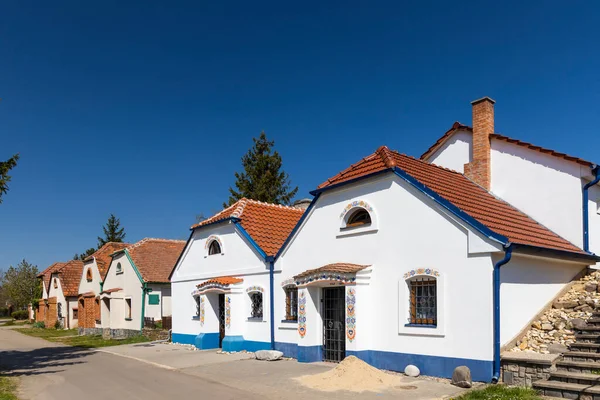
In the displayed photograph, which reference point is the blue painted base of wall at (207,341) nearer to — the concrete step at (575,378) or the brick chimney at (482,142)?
the brick chimney at (482,142)

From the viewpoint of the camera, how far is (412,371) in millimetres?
12023

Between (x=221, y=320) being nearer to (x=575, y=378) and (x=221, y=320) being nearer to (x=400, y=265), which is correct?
(x=400, y=265)

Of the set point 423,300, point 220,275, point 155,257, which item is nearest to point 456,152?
point 423,300

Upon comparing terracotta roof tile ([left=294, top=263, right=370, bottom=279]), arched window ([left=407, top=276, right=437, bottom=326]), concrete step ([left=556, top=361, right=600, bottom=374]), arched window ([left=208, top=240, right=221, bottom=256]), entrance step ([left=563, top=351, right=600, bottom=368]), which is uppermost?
arched window ([left=208, top=240, right=221, bottom=256])

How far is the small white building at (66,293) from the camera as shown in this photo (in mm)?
37875

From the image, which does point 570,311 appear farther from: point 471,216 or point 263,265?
point 263,265

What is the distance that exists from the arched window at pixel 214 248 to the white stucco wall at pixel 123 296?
810 cm

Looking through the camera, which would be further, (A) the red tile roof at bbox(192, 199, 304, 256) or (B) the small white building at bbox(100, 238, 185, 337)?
(B) the small white building at bbox(100, 238, 185, 337)

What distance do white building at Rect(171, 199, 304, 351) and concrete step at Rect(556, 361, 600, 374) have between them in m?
8.82

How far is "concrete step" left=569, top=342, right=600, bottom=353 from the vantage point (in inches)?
418

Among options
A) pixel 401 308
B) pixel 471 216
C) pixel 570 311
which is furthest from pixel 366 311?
pixel 570 311

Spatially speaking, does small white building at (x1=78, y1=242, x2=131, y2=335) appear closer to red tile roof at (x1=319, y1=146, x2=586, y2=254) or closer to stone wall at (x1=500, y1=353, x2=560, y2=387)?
red tile roof at (x1=319, y1=146, x2=586, y2=254)

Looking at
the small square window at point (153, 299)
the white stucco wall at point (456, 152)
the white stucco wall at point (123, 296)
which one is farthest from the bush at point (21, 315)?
the white stucco wall at point (456, 152)

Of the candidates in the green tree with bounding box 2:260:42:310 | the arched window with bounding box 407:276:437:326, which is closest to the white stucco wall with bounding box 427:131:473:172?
the arched window with bounding box 407:276:437:326
